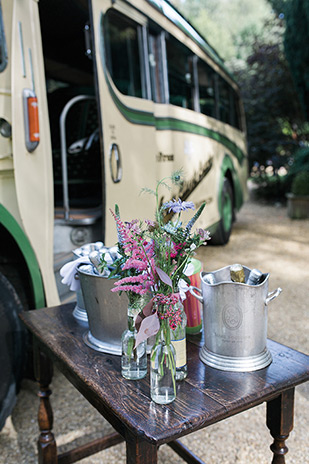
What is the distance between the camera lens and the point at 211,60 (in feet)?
18.0

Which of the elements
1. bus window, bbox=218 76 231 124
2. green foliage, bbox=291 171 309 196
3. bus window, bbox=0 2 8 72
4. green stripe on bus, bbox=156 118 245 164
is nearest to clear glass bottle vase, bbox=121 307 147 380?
bus window, bbox=0 2 8 72

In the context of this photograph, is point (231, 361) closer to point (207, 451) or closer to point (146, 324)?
point (146, 324)

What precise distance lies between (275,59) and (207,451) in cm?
1180

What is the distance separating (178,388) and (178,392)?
0.07ft

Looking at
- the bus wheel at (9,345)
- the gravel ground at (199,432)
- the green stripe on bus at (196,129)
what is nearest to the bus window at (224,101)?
the green stripe on bus at (196,129)

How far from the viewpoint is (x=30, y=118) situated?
7.20 feet

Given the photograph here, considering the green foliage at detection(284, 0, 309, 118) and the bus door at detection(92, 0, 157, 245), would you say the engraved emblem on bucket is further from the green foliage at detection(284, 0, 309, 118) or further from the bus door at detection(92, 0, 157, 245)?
the green foliage at detection(284, 0, 309, 118)

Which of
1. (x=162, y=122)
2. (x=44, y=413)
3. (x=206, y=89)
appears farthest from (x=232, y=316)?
(x=206, y=89)

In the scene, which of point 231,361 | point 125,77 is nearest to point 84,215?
point 125,77

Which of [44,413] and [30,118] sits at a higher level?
[30,118]

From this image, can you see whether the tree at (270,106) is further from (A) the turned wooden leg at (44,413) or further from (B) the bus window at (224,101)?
(A) the turned wooden leg at (44,413)

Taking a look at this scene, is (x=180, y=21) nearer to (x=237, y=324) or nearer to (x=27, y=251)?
(x=27, y=251)

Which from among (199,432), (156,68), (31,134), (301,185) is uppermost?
(156,68)

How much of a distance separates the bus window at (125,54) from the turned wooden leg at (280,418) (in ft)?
7.95
